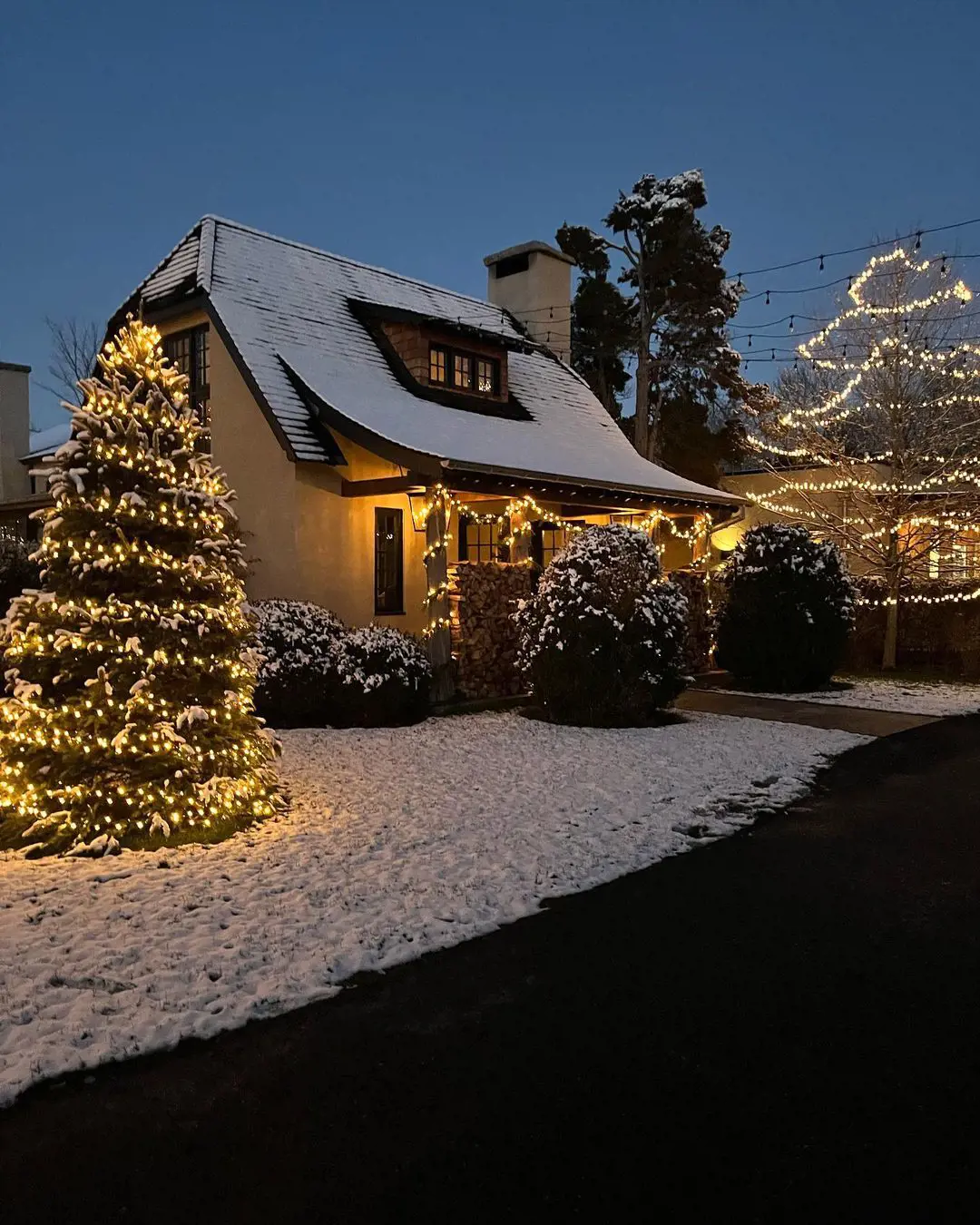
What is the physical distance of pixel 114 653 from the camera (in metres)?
6.38

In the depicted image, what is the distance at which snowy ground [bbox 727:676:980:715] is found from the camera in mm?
12570

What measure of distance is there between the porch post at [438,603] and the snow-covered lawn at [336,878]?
262 cm

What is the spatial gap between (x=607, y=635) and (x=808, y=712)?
330cm

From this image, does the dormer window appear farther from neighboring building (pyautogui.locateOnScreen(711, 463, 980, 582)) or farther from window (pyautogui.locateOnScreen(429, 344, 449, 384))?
neighboring building (pyautogui.locateOnScreen(711, 463, 980, 582))

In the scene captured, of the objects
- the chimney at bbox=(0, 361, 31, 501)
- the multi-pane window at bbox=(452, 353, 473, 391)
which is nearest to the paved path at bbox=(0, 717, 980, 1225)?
the multi-pane window at bbox=(452, 353, 473, 391)

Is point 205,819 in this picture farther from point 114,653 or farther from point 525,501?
point 525,501

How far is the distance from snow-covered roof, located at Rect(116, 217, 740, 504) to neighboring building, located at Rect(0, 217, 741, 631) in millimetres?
40

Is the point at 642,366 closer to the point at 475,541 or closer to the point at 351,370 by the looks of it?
the point at 475,541

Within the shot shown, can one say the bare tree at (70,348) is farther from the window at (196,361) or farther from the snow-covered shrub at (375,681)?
the snow-covered shrub at (375,681)

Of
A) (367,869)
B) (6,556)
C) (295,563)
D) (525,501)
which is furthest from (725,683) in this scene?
(6,556)

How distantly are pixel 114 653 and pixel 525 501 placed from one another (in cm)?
817

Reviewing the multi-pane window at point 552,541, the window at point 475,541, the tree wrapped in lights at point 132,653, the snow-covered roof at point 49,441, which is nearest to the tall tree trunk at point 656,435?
the multi-pane window at point 552,541

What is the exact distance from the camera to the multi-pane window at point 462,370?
16297 millimetres

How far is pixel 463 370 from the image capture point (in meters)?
16.5
